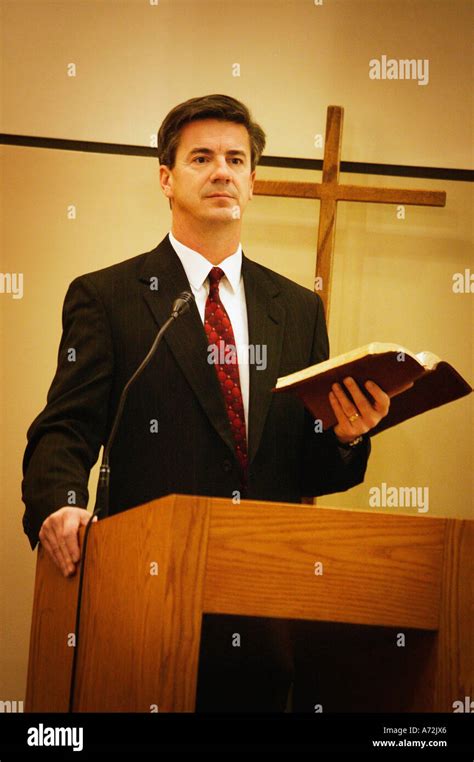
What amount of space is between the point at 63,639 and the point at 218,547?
1.77 ft

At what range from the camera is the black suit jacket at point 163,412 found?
2398mm

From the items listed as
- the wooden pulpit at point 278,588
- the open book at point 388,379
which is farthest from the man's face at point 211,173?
the wooden pulpit at point 278,588

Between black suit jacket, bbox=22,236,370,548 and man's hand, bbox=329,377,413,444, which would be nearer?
man's hand, bbox=329,377,413,444

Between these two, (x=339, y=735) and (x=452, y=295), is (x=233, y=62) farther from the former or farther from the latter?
(x=339, y=735)

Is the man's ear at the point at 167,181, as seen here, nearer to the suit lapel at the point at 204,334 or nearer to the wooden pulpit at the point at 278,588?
→ the suit lapel at the point at 204,334

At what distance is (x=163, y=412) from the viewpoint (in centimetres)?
246

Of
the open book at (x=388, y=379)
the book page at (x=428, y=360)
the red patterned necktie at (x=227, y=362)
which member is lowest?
the open book at (x=388, y=379)

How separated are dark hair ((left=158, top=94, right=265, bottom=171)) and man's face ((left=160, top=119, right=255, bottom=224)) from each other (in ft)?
0.05

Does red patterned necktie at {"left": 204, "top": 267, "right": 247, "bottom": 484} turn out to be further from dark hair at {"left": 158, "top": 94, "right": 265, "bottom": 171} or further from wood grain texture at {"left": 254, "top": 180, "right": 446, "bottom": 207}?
wood grain texture at {"left": 254, "top": 180, "right": 446, "bottom": 207}

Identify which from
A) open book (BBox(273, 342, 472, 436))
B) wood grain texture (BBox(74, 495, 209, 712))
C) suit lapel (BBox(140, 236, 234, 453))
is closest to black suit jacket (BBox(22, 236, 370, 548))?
suit lapel (BBox(140, 236, 234, 453))

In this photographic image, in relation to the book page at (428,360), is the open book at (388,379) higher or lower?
lower

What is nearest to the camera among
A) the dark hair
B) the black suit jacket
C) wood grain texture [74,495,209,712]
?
wood grain texture [74,495,209,712]

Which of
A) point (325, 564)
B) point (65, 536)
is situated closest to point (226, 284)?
point (65, 536)

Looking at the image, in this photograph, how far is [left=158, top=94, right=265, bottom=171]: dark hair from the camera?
279 centimetres
